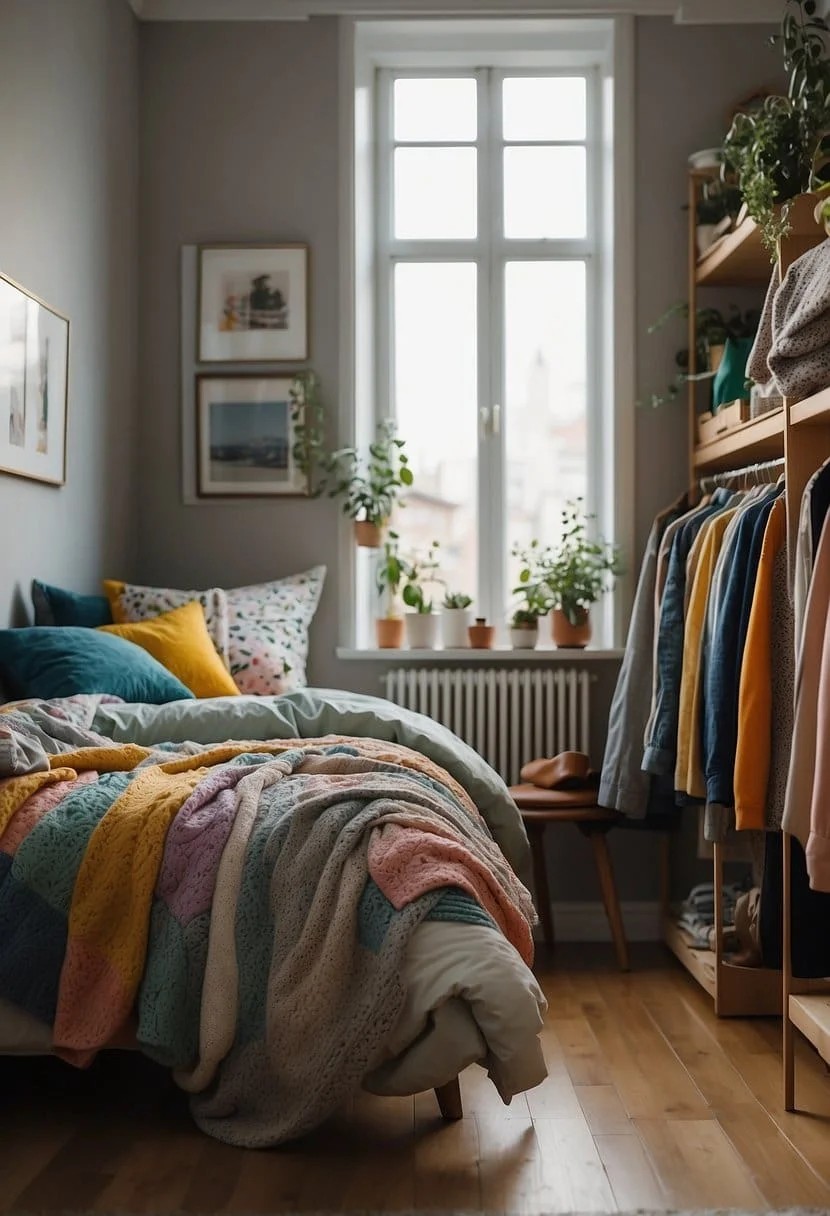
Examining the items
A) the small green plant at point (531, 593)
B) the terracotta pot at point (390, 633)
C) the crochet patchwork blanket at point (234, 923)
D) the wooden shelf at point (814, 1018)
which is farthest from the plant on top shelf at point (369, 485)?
the wooden shelf at point (814, 1018)

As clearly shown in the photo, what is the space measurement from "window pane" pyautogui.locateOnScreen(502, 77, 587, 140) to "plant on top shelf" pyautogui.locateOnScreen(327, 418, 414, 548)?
1.22 m

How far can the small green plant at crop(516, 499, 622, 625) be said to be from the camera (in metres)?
4.17

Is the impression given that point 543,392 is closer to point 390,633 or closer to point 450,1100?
point 390,633

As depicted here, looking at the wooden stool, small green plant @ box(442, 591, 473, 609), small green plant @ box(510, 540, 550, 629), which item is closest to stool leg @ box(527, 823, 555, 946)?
the wooden stool

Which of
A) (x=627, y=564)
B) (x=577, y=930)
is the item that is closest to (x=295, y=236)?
(x=627, y=564)

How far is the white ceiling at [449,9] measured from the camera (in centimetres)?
418

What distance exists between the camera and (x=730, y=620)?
2893 mm

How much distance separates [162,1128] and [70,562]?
1787mm

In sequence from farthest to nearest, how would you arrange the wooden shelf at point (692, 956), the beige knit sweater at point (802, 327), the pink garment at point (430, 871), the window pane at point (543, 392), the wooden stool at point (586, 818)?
the window pane at point (543, 392)
the wooden stool at point (586, 818)
the wooden shelf at point (692, 956)
the beige knit sweater at point (802, 327)
the pink garment at point (430, 871)

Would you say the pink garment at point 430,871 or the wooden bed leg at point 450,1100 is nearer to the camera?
the pink garment at point 430,871

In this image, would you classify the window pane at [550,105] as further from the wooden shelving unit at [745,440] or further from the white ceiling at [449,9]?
the wooden shelving unit at [745,440]

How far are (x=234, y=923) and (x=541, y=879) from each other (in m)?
1.82

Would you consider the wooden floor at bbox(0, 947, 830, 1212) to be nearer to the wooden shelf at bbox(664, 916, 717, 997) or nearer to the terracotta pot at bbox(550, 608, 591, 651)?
the wooden shelf at bbox(664, 916, 717, 997)

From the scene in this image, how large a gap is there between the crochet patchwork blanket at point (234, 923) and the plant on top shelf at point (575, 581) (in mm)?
1817
